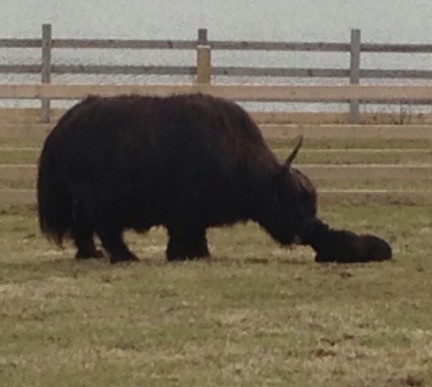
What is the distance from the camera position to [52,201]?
36.6 feet

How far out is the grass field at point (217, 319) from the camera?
7148 mm

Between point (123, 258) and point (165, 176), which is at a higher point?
point (165, 176)

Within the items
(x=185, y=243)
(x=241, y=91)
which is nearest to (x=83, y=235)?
(x=185, y=243)

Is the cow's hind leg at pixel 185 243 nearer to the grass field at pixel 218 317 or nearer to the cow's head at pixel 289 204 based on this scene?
the grass field at pixel 218 317

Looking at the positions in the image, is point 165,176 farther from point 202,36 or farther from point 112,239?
point 202,36

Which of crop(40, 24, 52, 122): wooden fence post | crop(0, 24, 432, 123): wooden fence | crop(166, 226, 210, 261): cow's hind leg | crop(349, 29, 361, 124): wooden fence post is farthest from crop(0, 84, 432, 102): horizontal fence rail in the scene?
crop(349, 29, 361, 124): wooden fence post

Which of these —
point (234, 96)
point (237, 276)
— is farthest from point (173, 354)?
point (234, 96)

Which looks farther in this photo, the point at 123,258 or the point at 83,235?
the point at 83,235

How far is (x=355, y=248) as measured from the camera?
1092cm

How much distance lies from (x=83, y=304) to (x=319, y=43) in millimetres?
15399

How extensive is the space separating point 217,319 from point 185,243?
2.65 meters

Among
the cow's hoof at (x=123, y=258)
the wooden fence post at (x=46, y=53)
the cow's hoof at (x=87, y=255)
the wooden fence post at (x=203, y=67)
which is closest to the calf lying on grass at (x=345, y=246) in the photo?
the cow's hoof at (x=123, y=258)

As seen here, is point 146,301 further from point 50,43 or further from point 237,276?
point 50,43

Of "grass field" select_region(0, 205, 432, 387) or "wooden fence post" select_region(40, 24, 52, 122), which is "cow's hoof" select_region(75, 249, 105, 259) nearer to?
"grass field" select_region(0, 205, 432, 387)
